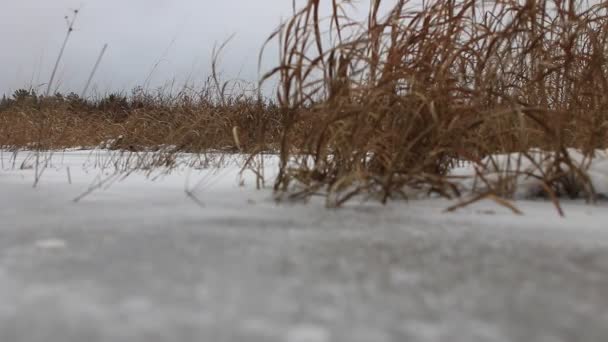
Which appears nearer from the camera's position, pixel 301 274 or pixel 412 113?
pixel 301 274

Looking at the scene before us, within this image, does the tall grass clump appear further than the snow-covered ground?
Yes

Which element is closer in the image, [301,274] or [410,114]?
[301,274]

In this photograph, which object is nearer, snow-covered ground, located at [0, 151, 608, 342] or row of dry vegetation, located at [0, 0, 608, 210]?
snow-covered ground, located at [0, 151, 608, 342]

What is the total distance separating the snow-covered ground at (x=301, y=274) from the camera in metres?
0.44

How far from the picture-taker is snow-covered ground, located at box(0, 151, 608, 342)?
440 mm

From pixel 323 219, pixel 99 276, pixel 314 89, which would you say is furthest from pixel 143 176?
pixel 99 276

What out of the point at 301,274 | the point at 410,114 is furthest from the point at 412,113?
the point at 301,274

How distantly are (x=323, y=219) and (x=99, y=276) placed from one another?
429 mm

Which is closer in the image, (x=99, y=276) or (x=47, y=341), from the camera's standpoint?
(x=47, y=341)

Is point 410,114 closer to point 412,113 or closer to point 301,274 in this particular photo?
point 412,113

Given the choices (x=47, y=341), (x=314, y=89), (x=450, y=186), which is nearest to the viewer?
(x=47, y=341)

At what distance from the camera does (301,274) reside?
1.90 feet

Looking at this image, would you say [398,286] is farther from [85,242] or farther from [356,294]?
[85,242]

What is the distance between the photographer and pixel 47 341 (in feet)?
1.35
